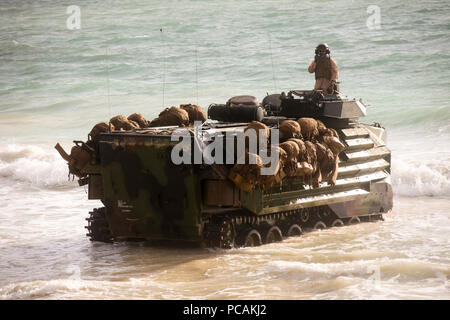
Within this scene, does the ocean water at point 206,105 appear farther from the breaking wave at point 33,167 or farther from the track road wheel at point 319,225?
the track road wheel at point 319,225

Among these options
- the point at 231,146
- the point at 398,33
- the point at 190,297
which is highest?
the point at 398,33

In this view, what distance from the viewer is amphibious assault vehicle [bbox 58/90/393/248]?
1409 centimetres

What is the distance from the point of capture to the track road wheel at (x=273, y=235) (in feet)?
50.1

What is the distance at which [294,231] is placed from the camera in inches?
627

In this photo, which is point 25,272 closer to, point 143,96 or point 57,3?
point 143,96

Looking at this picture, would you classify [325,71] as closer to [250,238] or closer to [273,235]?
[273,235]

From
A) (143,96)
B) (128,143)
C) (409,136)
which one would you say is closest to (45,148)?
(143,96)

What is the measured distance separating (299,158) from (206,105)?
18.0 m

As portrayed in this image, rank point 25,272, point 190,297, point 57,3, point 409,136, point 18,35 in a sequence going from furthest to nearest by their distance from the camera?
point 57,3, point 18,35, point 409,136, point 25,272, point 190,297

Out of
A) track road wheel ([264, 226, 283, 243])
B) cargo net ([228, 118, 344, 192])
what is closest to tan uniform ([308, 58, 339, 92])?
cargo net ([228, 118, 344, 192])

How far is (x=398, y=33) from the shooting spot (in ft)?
125

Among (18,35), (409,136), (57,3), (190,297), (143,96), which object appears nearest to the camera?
(190,297)

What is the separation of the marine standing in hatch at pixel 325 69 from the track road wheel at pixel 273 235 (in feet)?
10.8

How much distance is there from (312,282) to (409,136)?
620 inches
